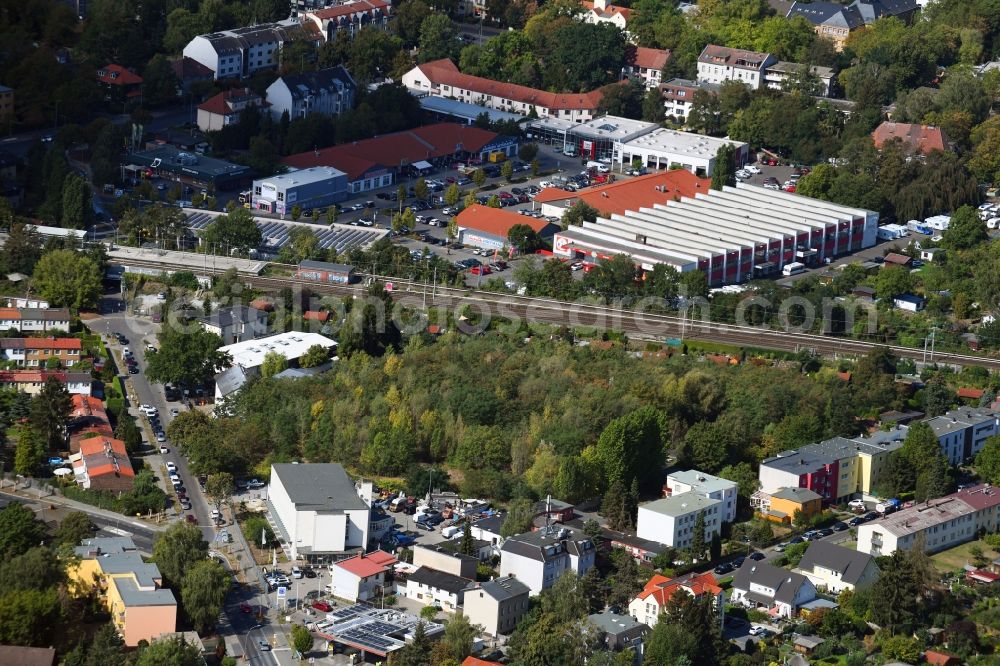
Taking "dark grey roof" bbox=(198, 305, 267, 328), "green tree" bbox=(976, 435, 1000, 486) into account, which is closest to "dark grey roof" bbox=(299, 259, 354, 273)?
"dark grey roof" bbox=(198, 305, 267, 328)

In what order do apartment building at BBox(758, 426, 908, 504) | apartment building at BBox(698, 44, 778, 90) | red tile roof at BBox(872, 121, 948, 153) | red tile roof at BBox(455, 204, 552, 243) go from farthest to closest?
apartment building at BBox(698, 44, 778, 90)
red tile roof at BBox(872, 121, 948, 153)
red tile roof at BBox(455, 204, 552, 243)
apartment building at BBox(758, 426, 908, 504)

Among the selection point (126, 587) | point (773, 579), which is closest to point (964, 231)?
point (773, 579)

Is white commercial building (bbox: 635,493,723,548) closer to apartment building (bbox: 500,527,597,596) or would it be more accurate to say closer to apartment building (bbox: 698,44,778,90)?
apartment building (bbox: 500,527,597,596)

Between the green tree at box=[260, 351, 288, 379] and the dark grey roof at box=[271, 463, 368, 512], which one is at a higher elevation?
the green tree at box=[260, 351, 288, 379]

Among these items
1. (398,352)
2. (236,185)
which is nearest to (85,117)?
(236,185)

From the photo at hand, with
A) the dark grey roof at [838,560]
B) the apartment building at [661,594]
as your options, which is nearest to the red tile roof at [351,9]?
the dark grey roof at [838,560]

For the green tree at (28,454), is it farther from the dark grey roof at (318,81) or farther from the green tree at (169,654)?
the dark grey roof at (318,81)

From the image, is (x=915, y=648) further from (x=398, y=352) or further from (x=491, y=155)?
(x=491, y=155)

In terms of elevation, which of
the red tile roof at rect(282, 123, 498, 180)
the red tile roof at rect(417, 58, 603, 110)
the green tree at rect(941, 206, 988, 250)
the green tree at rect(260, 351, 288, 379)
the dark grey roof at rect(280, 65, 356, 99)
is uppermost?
the dark grey roof at rect(280, 65, 356, 99)
